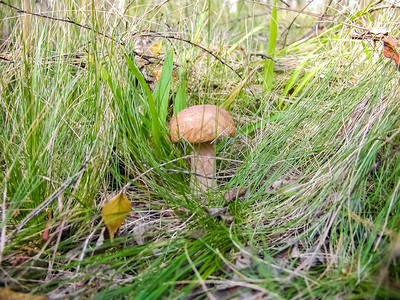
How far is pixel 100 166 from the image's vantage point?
3.64ft

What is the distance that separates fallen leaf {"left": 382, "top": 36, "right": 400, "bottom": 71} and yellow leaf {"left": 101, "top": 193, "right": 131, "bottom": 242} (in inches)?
41.9

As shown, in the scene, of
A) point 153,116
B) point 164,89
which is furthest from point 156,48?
point 153,116

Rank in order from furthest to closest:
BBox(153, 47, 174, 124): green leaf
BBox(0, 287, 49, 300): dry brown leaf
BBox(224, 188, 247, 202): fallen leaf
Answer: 1. BBox(153, 47, 174, 124): green leaf
2. BBox(224, 188, 247, 202): fallen leaf
3. BBox(0, 287, 49, 300): dry brown leaf

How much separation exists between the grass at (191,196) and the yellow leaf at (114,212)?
5 centimetres

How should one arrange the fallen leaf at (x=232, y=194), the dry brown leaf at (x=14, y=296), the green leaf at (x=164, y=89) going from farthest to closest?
the green leaf at (x=164, y=89), the fallen leaf at (x=232, y=194), the dry brown leaf at (x=14, y=296)

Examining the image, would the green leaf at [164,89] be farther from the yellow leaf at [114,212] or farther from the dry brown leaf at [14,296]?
the dry brown leaf at [14,296]

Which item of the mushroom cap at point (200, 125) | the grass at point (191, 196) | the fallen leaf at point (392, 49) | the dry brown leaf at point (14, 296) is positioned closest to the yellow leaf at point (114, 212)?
the grass at point (191, 196)

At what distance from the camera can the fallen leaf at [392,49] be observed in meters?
1.14

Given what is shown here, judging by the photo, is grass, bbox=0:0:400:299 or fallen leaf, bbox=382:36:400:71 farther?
fallen leaf, bbox=382:36:400:71

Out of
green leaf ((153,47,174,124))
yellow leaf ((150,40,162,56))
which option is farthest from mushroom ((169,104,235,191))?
yellow leaf ((150,40,162,56))

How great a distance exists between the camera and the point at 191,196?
112 cm

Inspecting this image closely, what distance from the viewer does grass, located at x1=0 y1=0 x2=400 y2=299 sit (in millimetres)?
791

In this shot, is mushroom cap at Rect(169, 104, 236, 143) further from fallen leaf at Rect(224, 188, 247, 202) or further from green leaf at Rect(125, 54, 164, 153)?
fallen leaf at Rect(224, 188, 247, 202)

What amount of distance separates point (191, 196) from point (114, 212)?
0.30 meters
